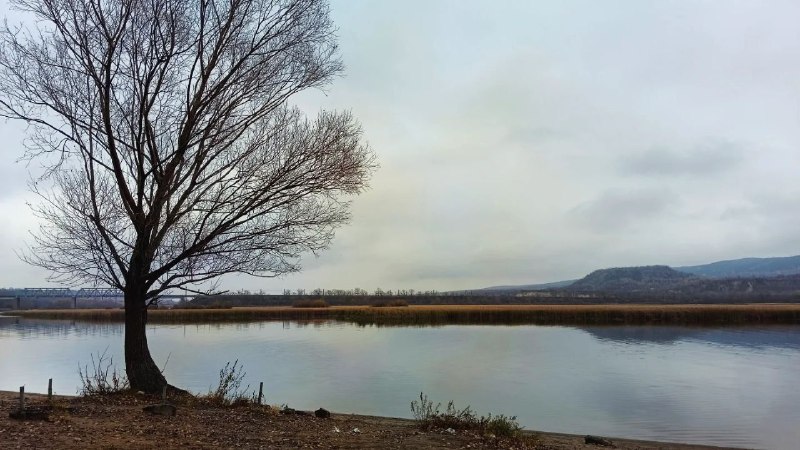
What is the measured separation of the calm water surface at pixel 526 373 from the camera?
644 inches

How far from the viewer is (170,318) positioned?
206ft

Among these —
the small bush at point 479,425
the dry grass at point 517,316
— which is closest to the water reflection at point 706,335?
the dry grass at point 517,316

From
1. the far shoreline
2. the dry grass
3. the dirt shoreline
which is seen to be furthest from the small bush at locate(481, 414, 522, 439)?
the dry grass

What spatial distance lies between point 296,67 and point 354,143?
2.08 metres

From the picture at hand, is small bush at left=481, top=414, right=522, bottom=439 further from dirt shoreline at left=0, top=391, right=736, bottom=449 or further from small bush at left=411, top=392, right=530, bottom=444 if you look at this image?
dirt shoreline at left=0, top=391, right=736, bottom=449

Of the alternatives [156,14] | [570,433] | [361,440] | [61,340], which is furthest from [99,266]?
[61,340]

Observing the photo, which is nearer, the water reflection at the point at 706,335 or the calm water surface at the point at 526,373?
the calm water surface at the point at 526,373

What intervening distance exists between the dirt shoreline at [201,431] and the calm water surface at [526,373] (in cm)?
520

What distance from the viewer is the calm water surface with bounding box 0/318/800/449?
53.7 ft

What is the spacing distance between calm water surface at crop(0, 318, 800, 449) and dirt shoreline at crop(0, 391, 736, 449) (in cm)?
520

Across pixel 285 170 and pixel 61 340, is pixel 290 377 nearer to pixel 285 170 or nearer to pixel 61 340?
pixel 285 170

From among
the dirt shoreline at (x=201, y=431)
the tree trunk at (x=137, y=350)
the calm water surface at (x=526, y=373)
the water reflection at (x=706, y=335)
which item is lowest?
the water reflection at (x=706, y=335)

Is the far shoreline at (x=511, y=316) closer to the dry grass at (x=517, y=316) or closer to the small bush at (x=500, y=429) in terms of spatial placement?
the dry grass at (x=517, y=316)

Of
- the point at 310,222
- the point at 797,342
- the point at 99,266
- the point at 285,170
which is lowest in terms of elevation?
the point at 797,342
